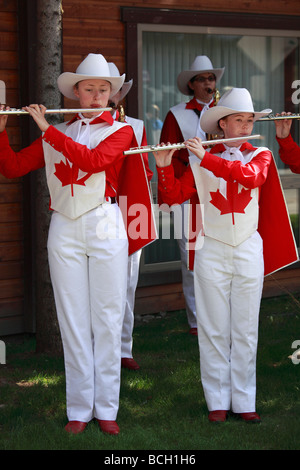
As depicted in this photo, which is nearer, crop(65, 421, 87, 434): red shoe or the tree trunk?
crop(65, 421, 87, 434): red shoe

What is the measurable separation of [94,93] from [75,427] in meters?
1.66

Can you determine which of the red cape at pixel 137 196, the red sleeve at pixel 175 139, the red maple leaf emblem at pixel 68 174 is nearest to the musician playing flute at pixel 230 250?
the red cape at pixel 137 196

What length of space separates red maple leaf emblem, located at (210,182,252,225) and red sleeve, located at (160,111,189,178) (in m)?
1.56

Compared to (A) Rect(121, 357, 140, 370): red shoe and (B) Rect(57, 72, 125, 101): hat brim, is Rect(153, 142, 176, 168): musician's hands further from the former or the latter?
(A) Rect(121, 357, 140, 370): red shoe

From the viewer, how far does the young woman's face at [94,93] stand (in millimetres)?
3959

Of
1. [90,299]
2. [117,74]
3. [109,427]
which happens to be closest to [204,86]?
[117,74]

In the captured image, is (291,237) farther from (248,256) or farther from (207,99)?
(207,99)

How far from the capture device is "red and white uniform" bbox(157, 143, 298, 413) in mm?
3971

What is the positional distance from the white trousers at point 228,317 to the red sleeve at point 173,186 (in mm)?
255

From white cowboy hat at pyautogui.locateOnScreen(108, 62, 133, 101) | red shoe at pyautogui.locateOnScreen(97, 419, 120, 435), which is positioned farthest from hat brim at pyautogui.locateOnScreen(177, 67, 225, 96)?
red shoe at pyautogui.locateOnScreen(97, 419, 120, 435)

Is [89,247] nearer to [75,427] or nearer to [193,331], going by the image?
[75,427]

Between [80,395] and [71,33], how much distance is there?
314 cm

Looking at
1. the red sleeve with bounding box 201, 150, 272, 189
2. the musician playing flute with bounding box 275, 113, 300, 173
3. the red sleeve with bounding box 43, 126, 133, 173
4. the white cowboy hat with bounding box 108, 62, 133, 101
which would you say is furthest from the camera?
the white cowboy hat with bounding box 108, 62, 133, 101
